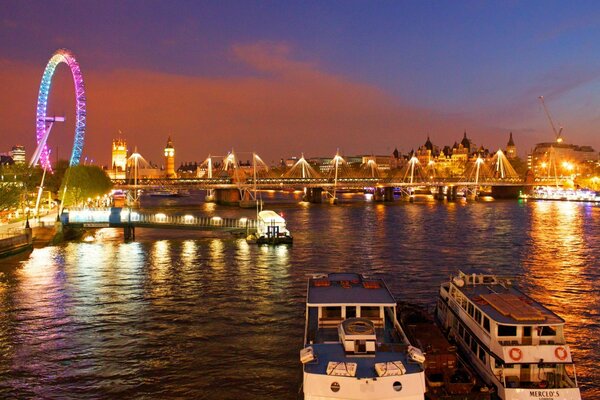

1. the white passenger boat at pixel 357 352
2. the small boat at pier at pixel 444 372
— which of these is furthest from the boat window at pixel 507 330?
the white passenger boat at pixel 357 352

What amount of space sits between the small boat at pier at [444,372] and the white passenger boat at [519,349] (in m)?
0.68

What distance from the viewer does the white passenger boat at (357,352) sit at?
15.8 m

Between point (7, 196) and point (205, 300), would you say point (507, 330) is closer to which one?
point (205, 300)

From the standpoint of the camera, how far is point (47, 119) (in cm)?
9238

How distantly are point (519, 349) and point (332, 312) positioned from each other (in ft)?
21.5

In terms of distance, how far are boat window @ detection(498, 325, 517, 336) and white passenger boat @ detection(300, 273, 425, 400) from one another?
3309 millimetres

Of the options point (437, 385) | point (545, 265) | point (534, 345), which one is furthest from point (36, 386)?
point (545, 265)

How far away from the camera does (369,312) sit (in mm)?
21000

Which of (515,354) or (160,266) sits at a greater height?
(515,354)

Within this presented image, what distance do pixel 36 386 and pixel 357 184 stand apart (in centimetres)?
14779

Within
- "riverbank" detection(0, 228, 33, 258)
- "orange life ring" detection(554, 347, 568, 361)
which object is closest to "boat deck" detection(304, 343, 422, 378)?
"orange life ring" detection(554, 347, 568, 361)

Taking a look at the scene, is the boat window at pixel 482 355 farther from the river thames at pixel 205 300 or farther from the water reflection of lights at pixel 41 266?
the water reflection of lights at pixel 41 266

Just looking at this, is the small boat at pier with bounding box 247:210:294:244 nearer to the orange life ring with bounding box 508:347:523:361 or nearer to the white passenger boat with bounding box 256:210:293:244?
the white passenger boat with bounding box 256:210:293:244

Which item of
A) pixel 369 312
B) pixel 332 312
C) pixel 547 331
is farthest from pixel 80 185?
pixel 547 331
